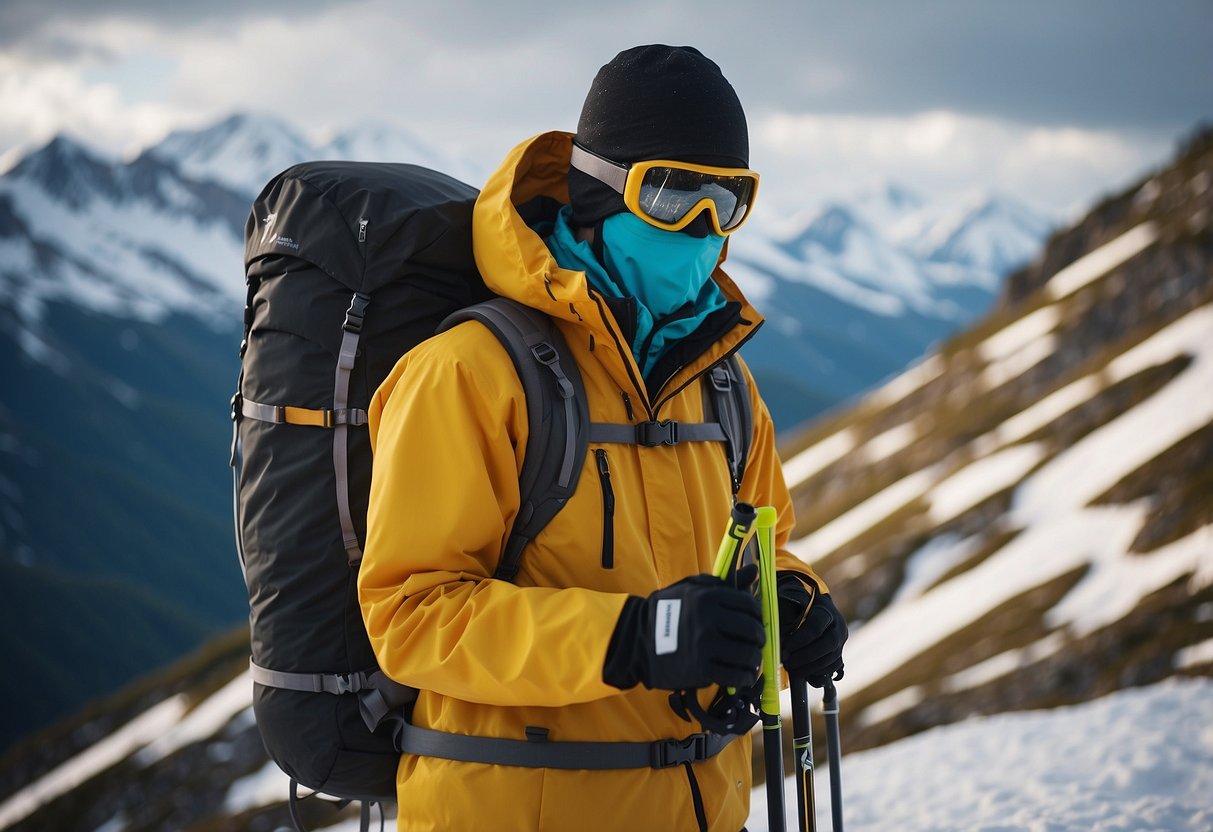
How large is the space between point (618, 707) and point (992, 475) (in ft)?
171

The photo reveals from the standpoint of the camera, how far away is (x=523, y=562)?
4.23m

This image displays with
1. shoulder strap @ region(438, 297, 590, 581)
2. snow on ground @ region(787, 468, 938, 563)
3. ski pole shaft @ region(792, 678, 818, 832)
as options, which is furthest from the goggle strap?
snow on ground @ region(787, 468, 938, 563)

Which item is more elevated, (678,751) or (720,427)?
(720,427)

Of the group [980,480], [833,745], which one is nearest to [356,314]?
[833,745]

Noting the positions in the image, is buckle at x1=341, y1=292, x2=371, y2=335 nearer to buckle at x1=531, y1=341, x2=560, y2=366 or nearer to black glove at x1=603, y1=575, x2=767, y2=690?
buckle at x1=531, y1=341, x2=560, y2=366

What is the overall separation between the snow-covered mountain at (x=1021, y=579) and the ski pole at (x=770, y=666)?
696cm

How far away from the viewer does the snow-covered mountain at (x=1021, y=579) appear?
13781mm

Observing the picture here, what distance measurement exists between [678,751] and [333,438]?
203 centimetres

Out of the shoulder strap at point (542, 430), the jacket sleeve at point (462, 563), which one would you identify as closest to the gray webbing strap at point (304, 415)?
the jacket sleeve at point (462, 563)

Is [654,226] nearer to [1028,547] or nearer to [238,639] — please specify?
[1028,547]

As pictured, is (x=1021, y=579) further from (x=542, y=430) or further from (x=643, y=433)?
(x=542, y=430)

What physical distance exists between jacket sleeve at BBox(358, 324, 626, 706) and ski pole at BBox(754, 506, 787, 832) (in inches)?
28.7

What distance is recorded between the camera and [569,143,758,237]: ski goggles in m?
4.46

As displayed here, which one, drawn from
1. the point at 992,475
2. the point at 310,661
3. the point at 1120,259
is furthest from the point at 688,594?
the point at 1120,259
